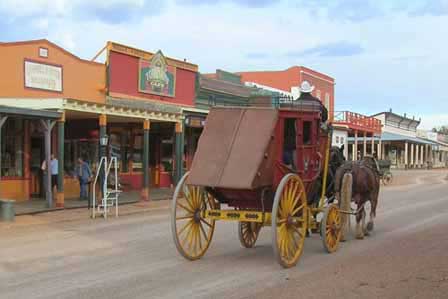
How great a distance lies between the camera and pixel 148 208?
18906 millimetres

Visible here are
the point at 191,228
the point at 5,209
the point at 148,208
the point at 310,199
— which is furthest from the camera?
the point at 148,208

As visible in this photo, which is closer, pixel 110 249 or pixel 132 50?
pixel 110 249

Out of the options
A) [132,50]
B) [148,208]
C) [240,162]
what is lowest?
[148,208]

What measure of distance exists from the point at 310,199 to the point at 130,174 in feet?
53.4

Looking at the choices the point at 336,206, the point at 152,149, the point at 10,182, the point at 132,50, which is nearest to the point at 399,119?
the point at 152,149

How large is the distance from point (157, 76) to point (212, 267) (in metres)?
Result: 15.4

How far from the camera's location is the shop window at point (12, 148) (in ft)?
63.0

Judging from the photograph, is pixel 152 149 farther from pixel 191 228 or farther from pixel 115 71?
pixel 191 228

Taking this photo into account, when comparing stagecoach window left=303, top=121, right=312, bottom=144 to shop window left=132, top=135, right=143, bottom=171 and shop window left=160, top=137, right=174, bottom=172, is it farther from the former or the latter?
shop window left=160, top=137, right=174, bottom=172

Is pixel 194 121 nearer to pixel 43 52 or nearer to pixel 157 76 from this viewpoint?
pixel 157 76

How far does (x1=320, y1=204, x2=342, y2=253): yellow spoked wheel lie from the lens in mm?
9805

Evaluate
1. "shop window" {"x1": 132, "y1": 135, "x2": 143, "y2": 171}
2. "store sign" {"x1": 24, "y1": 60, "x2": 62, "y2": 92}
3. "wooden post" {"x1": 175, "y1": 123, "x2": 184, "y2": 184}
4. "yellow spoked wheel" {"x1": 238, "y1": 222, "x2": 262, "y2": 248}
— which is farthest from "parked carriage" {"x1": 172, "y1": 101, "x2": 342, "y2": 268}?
"shop window" {"x1": 132, "y1": 135, "x2": 143, "y2": 171}

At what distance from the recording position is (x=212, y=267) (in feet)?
29.2

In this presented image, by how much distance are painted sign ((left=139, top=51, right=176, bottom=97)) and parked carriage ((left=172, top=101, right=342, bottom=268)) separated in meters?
13.4
